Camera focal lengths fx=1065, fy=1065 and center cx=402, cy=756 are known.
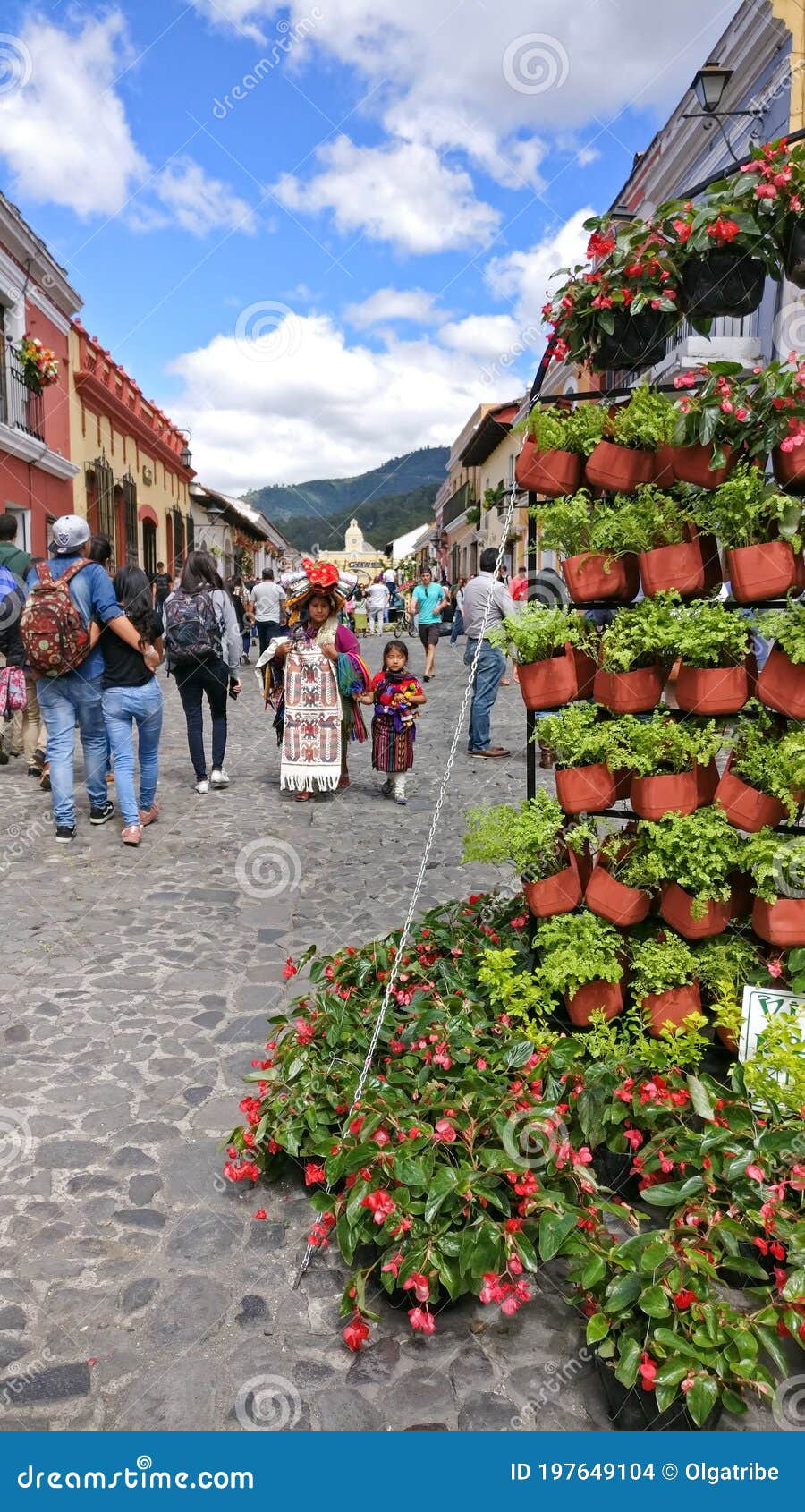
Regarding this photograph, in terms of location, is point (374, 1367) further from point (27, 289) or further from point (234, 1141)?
point (27, 289)

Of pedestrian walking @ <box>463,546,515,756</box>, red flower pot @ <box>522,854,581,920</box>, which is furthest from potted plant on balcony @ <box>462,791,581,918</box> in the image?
pedestrian walking @ <box>463,546,515,756</box>

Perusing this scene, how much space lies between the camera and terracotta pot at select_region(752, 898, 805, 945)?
280 cm

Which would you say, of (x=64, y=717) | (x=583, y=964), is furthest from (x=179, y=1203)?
(x=64, y=717)

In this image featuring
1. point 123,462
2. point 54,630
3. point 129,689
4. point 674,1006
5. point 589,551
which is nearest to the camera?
point 674,1006

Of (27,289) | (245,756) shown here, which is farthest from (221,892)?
(27,289)

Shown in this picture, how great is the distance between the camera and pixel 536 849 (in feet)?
10.6

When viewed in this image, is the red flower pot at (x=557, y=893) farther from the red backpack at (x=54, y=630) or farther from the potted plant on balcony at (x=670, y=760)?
the red backpack at (x=54, y=630)

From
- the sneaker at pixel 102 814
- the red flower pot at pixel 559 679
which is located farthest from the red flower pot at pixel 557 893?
the sneaker at pixel 102 814

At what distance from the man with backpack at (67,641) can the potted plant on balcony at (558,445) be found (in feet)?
12.1

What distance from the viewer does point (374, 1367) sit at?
230 cm

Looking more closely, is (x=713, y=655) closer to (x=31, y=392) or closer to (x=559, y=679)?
(x=559, y=679)

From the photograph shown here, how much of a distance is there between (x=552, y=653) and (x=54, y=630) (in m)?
3.85

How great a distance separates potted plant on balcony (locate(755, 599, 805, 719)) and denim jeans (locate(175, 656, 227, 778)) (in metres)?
5.29

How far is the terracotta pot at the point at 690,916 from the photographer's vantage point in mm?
2936
